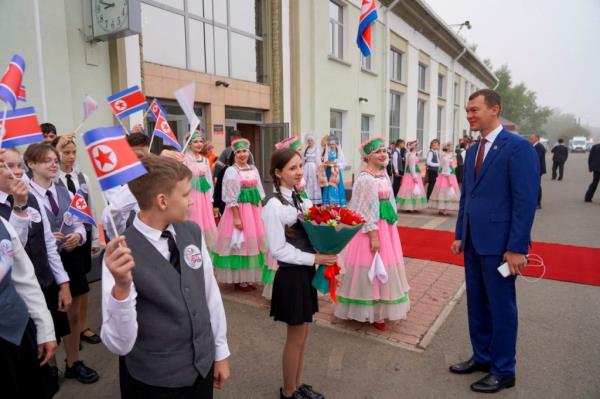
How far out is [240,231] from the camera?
5.28m

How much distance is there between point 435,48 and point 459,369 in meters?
21.5

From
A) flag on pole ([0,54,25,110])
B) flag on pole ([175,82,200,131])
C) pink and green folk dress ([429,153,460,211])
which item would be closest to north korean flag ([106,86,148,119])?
flag on pole ([175,82,200,131])

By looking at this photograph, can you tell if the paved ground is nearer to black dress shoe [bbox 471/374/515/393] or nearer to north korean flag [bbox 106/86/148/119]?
black dress shoe [bbox 471/374/515/393]

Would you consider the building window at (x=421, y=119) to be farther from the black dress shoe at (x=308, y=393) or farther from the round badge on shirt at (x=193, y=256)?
the round badge on shirt at (x=193, y=256)

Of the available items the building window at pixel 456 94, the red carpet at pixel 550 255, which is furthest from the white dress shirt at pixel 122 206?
A: the building window at pixel 456 94

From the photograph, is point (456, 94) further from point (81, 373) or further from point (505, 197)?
point (81, 373)

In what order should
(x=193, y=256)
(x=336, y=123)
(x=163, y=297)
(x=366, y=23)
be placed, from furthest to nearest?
1. (x=336, y=123)
2. (x=366, y=23)
3. (x=193, y=256)
4. (x=163, y=297)

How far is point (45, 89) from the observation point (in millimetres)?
5539

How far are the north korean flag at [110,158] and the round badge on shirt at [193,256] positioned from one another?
421mm

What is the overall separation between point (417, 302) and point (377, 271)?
1247 millimetres

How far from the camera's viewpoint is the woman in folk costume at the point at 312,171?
34.7 ft

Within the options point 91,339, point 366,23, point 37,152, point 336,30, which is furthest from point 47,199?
point 336,30

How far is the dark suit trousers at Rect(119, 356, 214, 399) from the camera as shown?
177 cm

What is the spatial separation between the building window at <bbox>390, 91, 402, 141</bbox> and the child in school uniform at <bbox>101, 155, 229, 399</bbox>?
1683 cm
